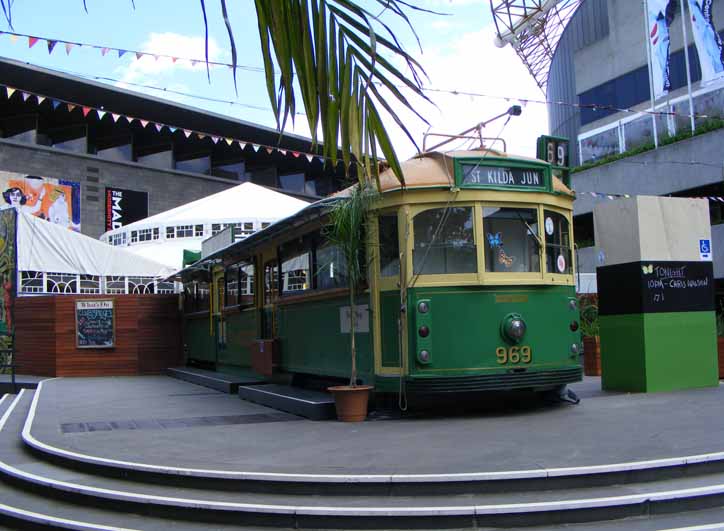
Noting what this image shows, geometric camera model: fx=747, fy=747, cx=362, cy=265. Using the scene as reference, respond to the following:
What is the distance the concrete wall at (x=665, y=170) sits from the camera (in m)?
22.9

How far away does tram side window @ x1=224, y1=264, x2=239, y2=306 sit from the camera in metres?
14.1

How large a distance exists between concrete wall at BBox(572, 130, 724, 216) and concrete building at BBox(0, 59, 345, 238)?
33.9 feet

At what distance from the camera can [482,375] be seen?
8.16 meters

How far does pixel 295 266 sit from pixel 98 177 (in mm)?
26108

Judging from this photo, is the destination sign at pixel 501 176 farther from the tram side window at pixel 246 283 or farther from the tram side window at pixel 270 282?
the tram side window at pixel 246 283

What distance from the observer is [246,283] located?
13.5m

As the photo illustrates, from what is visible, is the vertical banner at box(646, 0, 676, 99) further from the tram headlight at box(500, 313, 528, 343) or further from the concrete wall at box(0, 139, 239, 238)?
the concrete wall at box(0, 139, 239, 238)

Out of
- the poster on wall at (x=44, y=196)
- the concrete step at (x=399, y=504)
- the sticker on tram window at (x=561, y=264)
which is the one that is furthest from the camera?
the poster on wall at (x=44, y=196)

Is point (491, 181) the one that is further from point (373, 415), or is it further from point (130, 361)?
point (130, 361)

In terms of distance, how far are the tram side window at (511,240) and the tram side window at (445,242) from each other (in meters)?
0.20

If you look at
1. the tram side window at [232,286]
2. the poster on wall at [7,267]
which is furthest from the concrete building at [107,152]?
the tram side window at [232,286]

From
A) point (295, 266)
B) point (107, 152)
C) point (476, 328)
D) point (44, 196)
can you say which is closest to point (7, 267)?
point (295, 266)

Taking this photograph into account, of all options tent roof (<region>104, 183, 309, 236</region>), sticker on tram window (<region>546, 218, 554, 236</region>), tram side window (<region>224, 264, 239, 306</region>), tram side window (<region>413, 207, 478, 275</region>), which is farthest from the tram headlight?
tent roof (<region>104, 183, 309, 236</region>)

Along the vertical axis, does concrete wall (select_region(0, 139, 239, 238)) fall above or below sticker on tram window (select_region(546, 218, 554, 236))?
above
